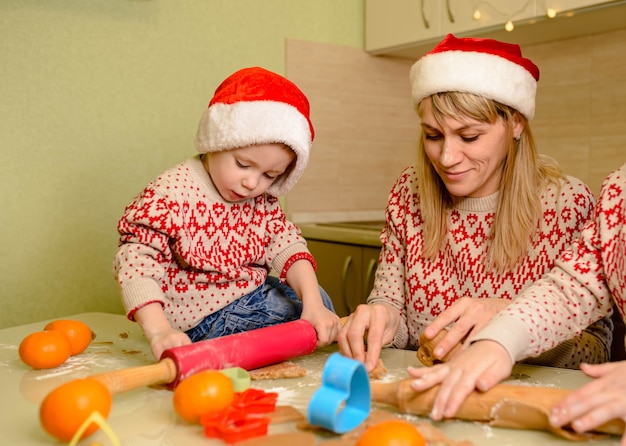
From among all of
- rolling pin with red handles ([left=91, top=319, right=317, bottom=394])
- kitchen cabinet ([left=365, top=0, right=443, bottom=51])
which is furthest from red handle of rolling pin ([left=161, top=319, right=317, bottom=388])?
kitchen cabinet ([left=365, top=0, right=443, bottom=51])

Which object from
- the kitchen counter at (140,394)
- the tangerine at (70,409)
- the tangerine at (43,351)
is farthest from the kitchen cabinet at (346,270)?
the tangerine at (70,409)

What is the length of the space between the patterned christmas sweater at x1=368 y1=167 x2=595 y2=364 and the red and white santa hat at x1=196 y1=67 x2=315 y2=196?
30 centimetres

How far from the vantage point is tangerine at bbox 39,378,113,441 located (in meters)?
0.73

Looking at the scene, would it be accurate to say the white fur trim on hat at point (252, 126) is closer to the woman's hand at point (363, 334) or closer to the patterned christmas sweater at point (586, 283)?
the woman's hand at point (363, 334)

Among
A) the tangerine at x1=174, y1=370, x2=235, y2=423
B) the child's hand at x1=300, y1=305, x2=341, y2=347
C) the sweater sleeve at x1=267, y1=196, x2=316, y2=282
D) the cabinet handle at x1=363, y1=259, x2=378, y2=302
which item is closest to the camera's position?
the tangerine at x1=174, y1=370, x2=235, y2=423

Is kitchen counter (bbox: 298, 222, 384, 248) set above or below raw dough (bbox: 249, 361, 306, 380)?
above

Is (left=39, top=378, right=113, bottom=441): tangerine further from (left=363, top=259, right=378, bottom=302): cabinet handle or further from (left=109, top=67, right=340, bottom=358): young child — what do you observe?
(left=363, top=259, right=378, bottom=302): cabinet handle

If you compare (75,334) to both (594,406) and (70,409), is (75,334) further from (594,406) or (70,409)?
(594,406)

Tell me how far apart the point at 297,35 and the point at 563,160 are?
1.09 meters

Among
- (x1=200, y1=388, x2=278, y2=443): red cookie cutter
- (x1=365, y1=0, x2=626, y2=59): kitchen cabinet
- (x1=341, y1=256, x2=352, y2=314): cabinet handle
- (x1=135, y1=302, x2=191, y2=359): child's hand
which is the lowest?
(x1=341, y1=256, x2=352, y2=314): cabinet handle

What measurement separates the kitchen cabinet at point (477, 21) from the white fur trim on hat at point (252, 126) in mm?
1102

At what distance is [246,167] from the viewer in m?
1.30

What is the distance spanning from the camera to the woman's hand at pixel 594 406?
741 mm

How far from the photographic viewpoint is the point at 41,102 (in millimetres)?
1888
